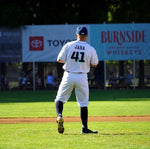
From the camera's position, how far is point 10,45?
89.0 ft

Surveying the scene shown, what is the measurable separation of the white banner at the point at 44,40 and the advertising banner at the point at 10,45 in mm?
320

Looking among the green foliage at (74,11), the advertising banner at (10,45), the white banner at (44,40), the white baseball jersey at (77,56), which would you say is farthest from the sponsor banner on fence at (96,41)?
the white baseball jersey at (77,56)

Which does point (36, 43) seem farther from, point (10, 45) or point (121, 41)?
point (121, 41)

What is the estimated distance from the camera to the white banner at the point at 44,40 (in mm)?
27047

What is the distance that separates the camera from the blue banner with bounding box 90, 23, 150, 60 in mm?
27141

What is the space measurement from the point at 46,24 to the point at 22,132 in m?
21.8

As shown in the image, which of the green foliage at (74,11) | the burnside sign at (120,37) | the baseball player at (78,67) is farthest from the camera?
the green foliage at (74,11)

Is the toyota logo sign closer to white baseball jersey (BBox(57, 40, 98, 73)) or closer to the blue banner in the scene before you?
the blue banner

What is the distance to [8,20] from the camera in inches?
1052

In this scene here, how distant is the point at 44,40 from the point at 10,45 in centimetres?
220

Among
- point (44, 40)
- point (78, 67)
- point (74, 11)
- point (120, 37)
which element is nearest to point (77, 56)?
point (78, 67)

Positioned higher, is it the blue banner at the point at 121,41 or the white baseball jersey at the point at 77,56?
the blue banner at the point at 121,41

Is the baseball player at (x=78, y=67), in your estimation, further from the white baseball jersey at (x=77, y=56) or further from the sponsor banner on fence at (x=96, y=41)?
the sponsor banner on fence at (x=96, y=41)

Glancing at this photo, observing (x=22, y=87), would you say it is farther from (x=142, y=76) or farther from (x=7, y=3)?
(x=142, y=76)
